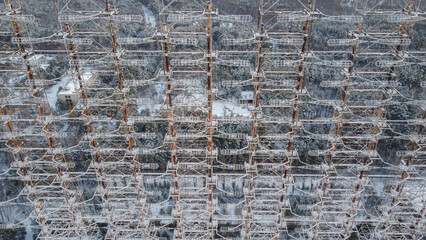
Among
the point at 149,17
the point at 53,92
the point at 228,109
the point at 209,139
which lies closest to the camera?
the point at 209,139

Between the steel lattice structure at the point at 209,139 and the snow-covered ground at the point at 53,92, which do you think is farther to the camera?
the snow-covered ground at the point at 53,92

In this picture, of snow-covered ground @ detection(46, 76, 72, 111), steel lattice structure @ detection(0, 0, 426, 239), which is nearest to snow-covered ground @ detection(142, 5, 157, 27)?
snow-covered ground @ detection(46, 76, 72, 111)

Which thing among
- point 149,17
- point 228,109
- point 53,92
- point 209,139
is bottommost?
point 53,92

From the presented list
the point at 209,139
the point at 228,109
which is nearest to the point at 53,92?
the point at 228,109

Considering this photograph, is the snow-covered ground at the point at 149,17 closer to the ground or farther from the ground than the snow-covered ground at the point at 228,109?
farther from the ground

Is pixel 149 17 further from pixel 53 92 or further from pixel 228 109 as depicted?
pixel 228 109

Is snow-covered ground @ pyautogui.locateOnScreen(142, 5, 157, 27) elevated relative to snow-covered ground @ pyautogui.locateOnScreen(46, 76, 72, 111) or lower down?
elevated

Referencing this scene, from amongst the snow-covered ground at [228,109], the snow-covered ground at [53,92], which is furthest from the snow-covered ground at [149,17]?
the snow-covered ground at [228,109]

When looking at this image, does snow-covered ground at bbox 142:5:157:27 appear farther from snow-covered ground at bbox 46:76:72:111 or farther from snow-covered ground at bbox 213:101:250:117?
snow-covered ground at bbox 213:101:250:117

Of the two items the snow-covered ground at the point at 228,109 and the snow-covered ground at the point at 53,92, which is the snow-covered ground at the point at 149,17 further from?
the snow-covered ground at the point at 228,109

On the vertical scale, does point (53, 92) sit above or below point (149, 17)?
below

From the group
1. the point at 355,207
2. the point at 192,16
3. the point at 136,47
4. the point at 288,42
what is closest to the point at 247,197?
the point at 355,207
